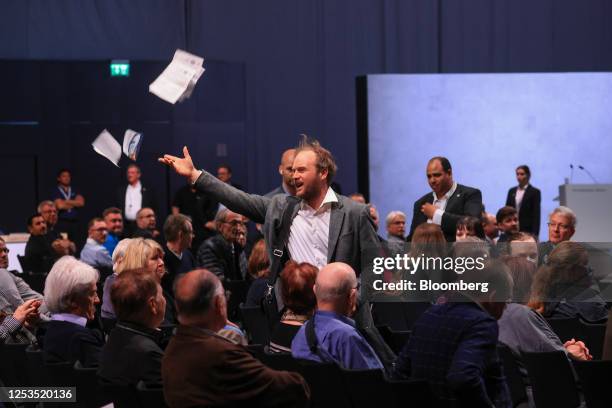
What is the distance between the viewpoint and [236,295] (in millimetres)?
6605

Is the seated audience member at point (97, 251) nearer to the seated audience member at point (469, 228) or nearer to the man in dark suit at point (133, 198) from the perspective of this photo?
the seated audience member at point (469, 228)

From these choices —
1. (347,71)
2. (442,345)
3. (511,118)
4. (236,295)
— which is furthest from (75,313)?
(347,71)

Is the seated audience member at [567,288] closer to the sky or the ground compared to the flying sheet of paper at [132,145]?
closer to the ground

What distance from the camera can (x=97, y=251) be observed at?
25.5ft

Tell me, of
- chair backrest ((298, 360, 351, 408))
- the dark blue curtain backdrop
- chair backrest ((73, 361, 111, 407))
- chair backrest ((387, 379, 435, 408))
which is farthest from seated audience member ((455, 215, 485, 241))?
the dark blue curtain backdrop

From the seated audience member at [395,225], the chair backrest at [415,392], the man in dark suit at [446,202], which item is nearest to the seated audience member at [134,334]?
the chair backrest at [415,392]

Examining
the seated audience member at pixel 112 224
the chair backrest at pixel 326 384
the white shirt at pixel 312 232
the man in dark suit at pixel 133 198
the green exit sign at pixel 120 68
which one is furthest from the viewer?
the green exit sign at pixel 120 68

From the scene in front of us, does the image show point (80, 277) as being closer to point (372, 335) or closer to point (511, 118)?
point (372, 335)

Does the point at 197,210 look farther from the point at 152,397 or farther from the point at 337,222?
the point at 152,397

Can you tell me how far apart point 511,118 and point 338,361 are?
31.6 feet

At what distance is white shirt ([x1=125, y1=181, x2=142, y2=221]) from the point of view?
11.9 meters

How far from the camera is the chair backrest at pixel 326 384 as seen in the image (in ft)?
10.5

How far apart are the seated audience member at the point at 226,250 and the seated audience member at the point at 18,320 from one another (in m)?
2.64

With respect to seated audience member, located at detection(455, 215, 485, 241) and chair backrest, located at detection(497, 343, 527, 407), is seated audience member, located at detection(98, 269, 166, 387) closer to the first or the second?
chair backrest, located at detection(497, 343, 527, 407)
